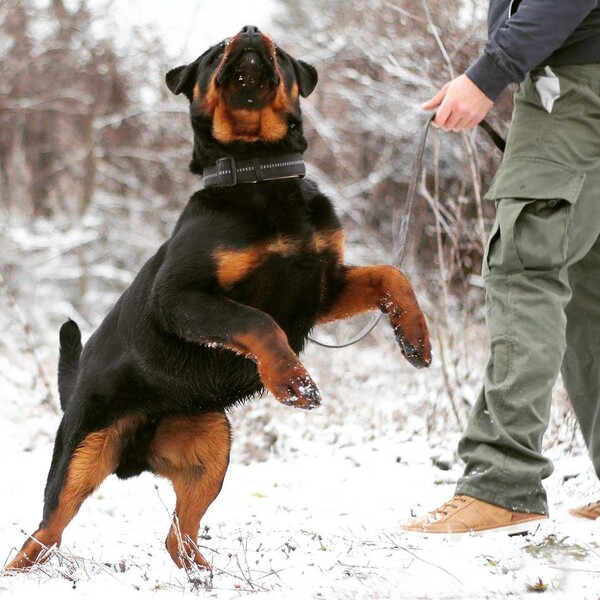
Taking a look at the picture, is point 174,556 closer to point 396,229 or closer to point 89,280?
point 396,229

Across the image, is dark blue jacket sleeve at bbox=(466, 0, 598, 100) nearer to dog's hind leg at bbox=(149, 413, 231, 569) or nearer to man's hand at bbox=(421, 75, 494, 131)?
man's hand at bbox=(421, 75, 494, 131)

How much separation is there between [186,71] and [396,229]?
190 inches

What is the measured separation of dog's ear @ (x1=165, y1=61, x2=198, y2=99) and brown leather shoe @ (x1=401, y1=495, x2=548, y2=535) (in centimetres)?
187

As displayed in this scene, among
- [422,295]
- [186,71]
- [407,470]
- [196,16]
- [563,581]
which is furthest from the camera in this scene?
[196,16]

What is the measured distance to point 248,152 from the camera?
3213mm

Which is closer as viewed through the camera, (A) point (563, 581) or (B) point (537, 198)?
(A) point (563, 581)

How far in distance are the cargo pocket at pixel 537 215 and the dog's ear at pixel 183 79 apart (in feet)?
4.31

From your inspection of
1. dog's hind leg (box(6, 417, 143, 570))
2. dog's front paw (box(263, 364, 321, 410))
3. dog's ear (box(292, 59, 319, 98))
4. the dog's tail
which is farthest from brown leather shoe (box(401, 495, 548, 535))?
dog's ear (box(292, 59, 319, 98))

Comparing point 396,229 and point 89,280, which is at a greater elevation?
point 396,229

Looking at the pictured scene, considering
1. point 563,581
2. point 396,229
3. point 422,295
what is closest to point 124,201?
point 396,229

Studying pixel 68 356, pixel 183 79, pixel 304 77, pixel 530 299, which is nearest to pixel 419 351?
pixel 530 299

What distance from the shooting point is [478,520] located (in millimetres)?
2959

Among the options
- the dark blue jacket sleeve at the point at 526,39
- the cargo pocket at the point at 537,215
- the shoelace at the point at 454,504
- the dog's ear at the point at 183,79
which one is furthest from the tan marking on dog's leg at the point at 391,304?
the dog's ear at the point at 183,79

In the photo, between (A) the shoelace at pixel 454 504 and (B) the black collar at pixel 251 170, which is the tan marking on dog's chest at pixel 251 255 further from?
(A) the shoelace at pixel 454 504
